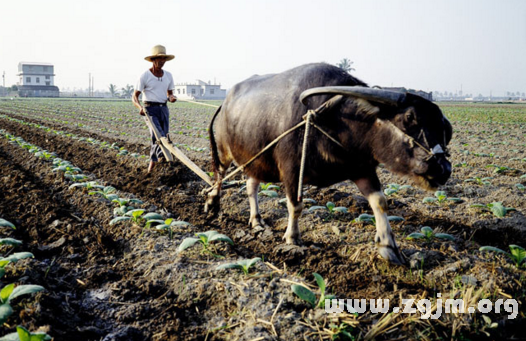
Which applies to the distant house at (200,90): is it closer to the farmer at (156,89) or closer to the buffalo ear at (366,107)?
the farmer at (156,89)

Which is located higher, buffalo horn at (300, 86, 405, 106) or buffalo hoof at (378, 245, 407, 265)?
buffalo horn at (300, 86, 405, 106)

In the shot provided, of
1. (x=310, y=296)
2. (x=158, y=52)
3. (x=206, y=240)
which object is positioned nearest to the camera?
(x=310, y=296)

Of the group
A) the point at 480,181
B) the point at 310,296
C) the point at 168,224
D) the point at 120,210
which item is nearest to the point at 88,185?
the point at 120,210

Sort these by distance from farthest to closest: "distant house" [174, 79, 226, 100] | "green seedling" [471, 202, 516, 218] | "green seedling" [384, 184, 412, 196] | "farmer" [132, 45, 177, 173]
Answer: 1. "distant house" [174, 79, 226, 100]
2. "farmer" [132, 45, 177, 173]
3. "green seedling" [384, 184, 412, 196]
4. "green seedling" [471, 202, 516, 218]

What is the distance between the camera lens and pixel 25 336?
2.56 metres

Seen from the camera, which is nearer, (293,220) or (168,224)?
(293,220)

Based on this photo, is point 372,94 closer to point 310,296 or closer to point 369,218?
point 310,296

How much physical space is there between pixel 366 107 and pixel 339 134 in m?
0.39

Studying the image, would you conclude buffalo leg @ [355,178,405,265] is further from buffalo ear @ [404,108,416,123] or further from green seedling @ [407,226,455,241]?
buffalo ear @ [404,108,416,123]

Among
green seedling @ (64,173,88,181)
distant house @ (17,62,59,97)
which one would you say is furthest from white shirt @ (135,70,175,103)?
distant house @ (17,62,59,97)

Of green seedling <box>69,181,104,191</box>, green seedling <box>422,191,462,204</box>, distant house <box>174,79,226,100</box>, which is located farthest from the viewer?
distant house <box>174,79,226,100</box>

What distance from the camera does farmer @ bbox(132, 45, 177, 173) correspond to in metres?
7.69

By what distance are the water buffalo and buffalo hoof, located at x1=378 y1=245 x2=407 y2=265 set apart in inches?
0.4

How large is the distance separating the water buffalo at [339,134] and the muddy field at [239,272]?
1.68ft
